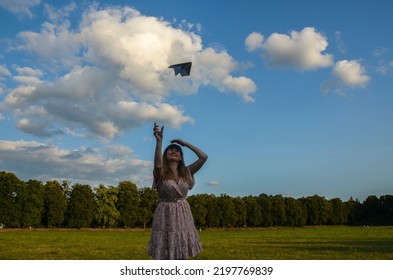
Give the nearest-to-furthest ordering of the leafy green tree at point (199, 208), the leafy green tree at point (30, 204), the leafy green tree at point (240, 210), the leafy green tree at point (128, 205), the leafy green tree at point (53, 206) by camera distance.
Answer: the leafy green tree at point (30, 204)
the leafy green tree at point (53, 206)
the leafy green tree at point (128, 205)
the leafy green tree at point (199, 208)
the leafy green tree at point (240, 210)

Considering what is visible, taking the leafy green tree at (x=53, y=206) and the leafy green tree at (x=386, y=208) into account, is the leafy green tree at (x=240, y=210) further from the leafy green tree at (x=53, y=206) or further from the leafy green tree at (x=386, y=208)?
the leafy green tree at (x=386, y=208)

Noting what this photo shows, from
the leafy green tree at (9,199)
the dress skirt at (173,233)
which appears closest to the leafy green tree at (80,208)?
the leafy green tree at (9,199)

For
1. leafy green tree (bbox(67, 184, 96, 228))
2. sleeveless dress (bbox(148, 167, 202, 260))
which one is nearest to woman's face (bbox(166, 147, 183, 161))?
sleeveless dress (bbox(148, 167, 202, 260))

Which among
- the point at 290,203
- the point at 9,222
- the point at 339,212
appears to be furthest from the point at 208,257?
the point at 339,212

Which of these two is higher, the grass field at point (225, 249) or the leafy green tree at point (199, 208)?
the leafy green tree at point (199, 208)

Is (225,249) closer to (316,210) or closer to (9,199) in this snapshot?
(9,199)

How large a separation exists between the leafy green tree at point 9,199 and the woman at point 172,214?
289 feet

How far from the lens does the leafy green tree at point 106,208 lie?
102000 millimetres

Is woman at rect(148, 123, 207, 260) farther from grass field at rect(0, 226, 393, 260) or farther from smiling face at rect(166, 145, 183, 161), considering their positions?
grass field at rect(0, 226, 393, 260)

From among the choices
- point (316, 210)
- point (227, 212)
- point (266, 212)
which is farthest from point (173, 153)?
point (316, 210)

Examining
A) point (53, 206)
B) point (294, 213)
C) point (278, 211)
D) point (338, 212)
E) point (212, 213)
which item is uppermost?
point (53, 206)

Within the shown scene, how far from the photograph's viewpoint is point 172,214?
8609mm

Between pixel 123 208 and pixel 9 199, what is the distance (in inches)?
1025

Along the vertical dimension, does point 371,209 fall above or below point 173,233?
above
